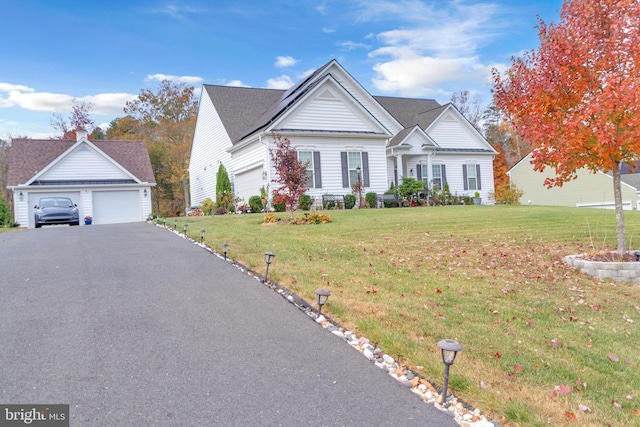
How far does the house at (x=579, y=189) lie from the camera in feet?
102

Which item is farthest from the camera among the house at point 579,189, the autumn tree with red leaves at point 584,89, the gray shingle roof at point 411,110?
the house at point 579,189

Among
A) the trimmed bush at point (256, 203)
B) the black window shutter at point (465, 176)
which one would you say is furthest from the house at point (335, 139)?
the trimmed bush at point (256, 203)

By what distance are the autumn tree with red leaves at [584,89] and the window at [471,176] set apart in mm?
17318

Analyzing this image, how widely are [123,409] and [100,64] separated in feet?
77.9

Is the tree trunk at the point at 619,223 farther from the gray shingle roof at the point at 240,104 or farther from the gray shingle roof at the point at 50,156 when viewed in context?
the gray shingle roof at the point at 50,156

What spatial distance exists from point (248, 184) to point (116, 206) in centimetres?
830

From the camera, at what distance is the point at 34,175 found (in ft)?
72.8

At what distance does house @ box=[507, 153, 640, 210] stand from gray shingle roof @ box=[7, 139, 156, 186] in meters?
Result: 25.1

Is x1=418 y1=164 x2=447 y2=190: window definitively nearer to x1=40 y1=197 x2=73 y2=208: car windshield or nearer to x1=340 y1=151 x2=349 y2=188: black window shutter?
x1=340 y1=151 x2=349 y2=188: black window shutter

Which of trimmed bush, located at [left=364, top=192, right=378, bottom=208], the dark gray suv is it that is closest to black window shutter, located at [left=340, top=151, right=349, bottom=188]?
trimmed bush, located at [left=364, top=192, right=378, bottom=208]

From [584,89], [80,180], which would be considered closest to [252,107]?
[80,180]

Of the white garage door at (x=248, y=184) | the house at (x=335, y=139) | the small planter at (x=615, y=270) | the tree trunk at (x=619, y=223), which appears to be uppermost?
the house at (x=335, y=139)

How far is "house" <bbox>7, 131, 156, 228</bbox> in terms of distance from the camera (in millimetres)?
21891

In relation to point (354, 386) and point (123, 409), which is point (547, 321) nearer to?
point (354, 386)
